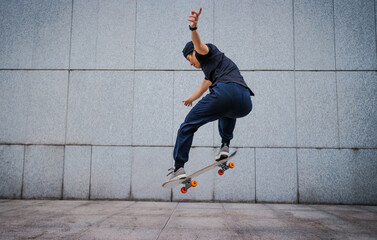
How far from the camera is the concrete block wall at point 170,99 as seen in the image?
271 inches

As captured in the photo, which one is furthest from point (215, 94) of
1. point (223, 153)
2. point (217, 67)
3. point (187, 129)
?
point (223, 153)

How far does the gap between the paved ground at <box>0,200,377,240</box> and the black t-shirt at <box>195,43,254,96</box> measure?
7.92ft

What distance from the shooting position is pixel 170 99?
7.25 m

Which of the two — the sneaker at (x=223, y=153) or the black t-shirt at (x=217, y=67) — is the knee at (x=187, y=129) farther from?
the sneaker at (x=223, y=153)

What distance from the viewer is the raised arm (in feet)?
10.6

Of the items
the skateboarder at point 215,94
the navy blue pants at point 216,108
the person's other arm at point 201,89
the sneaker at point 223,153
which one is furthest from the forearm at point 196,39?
the sneaker at point 223,153

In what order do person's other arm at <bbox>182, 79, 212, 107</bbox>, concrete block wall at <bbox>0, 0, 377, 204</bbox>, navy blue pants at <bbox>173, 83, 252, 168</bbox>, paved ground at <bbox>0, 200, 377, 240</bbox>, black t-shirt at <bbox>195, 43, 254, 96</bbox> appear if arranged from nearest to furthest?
1. navy blue pants at <bbox>173, 83, 252, 168</bbox>
2. black t-shirt at <bbox>195, 43, 254, 96</bbox>
3. paved ground at <bbox>0, 200, 377, 240</bbox>
4. person's other arm at <bbox>182, 79, 212, 107</bbox>
5. concrete block wall at <bbox>0, 0, 377, 204</bbox>

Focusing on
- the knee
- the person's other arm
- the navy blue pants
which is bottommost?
the knee

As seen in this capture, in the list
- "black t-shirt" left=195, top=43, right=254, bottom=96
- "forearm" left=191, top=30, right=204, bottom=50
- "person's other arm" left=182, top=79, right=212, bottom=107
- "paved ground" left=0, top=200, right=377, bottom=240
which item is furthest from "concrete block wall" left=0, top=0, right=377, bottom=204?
"forearm" left=191, top=30, right=204, bottom=50

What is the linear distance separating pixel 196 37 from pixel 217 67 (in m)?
0.69

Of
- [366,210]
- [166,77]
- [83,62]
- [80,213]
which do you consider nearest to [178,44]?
[166,77]

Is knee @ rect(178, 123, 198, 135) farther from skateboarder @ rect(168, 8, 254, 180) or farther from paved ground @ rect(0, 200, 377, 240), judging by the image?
paved ground @ rect(0, 200, 377, 240)

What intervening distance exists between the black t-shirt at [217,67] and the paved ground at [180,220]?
2.41 m

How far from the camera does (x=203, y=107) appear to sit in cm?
375
